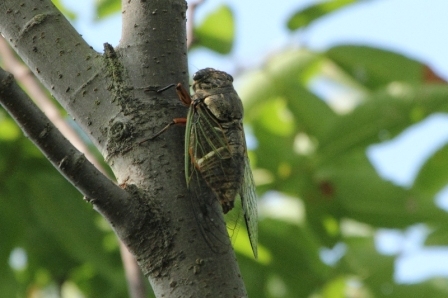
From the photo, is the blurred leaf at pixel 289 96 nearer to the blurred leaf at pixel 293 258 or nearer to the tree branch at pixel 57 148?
the blurred leaf at pixel 293 258

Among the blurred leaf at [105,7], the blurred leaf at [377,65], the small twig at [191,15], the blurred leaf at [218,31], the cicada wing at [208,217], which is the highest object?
the blurred leaf at [105,7]

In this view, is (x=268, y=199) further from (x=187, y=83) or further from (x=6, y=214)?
(x=187, y=83)

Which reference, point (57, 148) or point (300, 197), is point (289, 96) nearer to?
point (300, 197)

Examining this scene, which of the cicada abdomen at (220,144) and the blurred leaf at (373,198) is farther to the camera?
the blurred leaf at (373,198)

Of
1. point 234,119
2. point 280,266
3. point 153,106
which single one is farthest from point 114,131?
point 280,266

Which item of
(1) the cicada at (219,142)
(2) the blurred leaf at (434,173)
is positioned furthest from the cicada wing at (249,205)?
(2) the blurred leaf at (434,173)

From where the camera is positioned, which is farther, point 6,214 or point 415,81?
point 415,81

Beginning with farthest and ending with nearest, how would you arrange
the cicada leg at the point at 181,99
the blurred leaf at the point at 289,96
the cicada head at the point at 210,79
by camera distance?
the blurred leaf at the point at 289,96
the cicada head at the point at 210,79
the cicada leg at the point at 181,99
